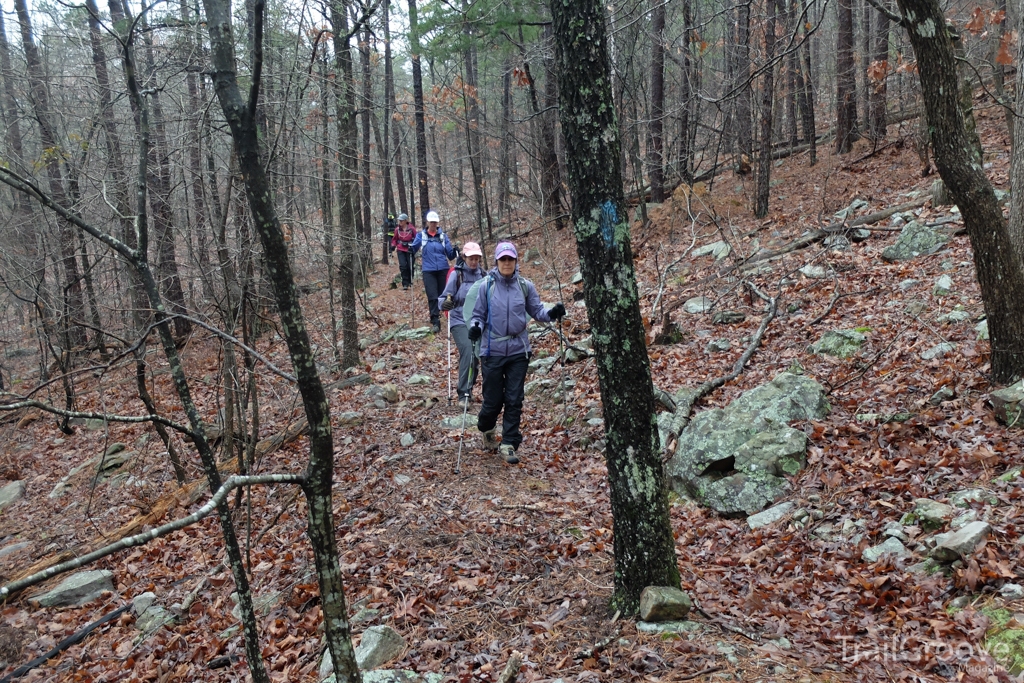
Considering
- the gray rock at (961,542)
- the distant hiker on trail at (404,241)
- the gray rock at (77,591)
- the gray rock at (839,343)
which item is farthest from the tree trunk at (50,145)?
the gray rock at (961,542)

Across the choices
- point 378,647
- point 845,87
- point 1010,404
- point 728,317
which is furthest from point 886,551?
point 845,87

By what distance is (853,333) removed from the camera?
24.7ft

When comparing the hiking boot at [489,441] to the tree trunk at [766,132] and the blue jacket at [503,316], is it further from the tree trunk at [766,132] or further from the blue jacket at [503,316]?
the tree trunk at [766,132]

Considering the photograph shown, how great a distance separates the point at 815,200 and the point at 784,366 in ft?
26.1

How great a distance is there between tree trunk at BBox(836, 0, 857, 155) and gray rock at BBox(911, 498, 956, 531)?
47.0 ft

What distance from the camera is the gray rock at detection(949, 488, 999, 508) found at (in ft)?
14.0

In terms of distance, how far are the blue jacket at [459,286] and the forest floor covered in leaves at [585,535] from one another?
146 cm

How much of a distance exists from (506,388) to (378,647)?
343cm

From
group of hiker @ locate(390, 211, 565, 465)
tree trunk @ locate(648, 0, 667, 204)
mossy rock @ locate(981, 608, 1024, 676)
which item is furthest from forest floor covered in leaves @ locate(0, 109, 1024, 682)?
tree trunk @ locate(648, 0, 667, 204)

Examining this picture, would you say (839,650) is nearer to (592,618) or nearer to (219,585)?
(592,618)

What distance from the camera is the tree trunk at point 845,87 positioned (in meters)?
15.7

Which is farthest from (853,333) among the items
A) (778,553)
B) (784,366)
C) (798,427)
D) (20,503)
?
(20,503)

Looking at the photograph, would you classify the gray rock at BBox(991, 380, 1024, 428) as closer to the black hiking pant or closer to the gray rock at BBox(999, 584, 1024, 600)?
the gray rock at BBox(999, 584, 1024, 600)

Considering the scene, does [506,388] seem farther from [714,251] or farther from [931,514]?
[714,251]
